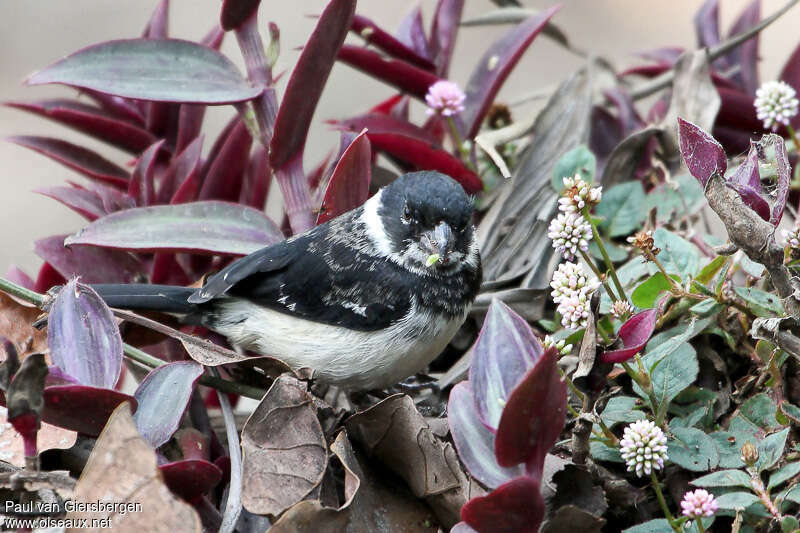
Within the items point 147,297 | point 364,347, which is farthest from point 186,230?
point 364,347

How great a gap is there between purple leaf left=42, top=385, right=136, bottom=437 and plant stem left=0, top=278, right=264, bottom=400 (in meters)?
0.38

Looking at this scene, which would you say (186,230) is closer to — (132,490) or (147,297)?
(147,297)

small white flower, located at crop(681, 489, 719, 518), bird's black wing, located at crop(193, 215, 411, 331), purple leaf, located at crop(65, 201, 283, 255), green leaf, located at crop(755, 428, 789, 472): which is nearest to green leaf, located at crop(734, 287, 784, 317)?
green leaf, located at crop(755, 428, 789, 472)

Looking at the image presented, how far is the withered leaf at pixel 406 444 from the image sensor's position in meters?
2.12

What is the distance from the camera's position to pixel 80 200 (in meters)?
3.01

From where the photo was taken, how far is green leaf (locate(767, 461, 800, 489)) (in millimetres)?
1950

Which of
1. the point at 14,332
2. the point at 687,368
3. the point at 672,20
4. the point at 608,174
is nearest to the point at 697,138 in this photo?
the point at 687,368

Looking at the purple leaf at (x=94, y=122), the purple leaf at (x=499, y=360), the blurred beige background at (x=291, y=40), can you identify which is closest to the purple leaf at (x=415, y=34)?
the purple leaf at (x=94, y=122)

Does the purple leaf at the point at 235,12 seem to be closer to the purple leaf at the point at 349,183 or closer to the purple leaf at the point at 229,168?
the purple leaf at the point at 229,168

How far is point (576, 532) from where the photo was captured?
1.95 meters

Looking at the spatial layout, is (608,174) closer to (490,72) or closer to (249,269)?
(490,72)

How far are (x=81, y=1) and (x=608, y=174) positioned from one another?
597cm

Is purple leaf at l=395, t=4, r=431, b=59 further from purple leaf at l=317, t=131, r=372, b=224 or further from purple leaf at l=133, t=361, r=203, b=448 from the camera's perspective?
purple leaf at l=133, t=361, r=203, b=448

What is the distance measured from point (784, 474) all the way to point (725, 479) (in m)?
0.13
